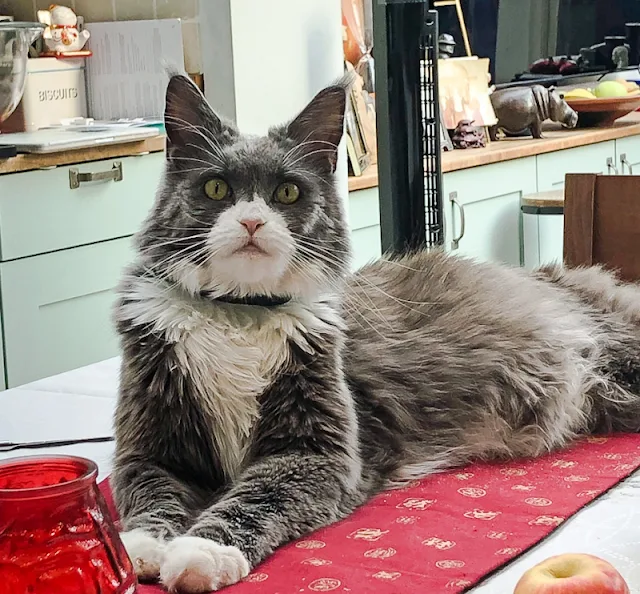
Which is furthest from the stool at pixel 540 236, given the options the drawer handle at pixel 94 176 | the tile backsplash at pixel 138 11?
the drawer handle at pixel 94 176

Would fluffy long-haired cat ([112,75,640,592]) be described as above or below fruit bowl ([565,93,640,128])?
below

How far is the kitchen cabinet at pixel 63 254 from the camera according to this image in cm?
266

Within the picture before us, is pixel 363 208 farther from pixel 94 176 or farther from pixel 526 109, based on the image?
pixel 526 109

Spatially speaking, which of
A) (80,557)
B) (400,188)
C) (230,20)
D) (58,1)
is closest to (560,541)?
(80,557)

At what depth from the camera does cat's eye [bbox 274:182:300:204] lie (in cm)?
106

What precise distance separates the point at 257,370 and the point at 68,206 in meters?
1.82

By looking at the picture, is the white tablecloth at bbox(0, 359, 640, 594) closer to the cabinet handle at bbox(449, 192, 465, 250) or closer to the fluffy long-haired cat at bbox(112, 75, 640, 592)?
the fluffy long-haired cat at bbox(112, 75, 640, 592)

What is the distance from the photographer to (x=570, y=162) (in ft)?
13.9

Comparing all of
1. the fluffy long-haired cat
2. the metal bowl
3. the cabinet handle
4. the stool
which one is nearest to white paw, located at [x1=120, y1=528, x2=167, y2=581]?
the fluffy long-haired cat

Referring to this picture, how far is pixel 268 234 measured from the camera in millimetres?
1016

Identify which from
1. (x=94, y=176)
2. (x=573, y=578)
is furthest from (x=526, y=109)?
(x=573, y=578)

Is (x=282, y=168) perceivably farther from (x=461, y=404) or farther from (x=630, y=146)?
(x=630, y=146)

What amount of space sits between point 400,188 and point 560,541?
2.31ft

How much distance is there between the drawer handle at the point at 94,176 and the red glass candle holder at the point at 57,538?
218 centimetres
